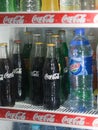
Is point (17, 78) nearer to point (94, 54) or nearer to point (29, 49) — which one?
point (29, 49)

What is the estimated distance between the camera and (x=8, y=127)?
5.28 ft

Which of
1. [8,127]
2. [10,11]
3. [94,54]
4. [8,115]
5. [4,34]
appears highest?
[10,11]

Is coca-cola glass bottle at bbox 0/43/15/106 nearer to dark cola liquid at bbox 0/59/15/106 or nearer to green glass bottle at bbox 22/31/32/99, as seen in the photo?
dark cola liquid at bbox 0/59/15/106

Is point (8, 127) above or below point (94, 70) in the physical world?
below

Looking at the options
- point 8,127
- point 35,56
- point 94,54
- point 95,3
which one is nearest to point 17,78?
point 35,56

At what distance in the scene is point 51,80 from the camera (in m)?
1.32

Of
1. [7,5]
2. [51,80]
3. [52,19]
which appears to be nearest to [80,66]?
[51,80]

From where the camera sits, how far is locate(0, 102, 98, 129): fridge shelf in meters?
1.23

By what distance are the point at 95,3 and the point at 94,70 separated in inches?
13.2

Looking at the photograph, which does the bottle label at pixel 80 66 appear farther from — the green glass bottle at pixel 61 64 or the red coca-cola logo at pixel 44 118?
the red coca-cola logo at pixel 44 118

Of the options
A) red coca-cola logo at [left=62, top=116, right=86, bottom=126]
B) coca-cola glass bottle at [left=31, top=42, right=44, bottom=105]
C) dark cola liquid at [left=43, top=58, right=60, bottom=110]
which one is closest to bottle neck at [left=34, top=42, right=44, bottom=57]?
coca-cola glass bottle at [left=31, top=42, right=44, bottom=105]

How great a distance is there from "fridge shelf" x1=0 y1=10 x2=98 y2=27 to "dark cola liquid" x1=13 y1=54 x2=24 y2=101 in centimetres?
25

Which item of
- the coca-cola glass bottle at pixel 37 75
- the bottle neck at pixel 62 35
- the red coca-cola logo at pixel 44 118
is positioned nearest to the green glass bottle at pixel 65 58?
the bottle neck at pixel 62 35

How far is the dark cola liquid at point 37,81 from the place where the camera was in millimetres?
1403
